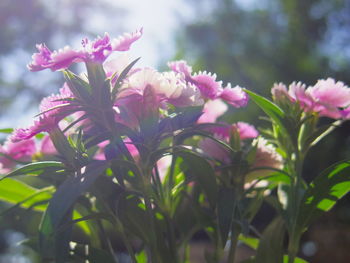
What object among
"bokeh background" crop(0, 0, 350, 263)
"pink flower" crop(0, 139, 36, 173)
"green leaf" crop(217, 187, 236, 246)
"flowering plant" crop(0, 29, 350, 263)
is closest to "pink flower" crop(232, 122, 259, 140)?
"flowering plant" crop(0, 29, 350, 263)

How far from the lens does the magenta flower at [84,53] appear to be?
0.51 m

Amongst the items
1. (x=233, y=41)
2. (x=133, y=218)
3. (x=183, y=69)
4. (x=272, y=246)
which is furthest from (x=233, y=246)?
(x=233, y=41)

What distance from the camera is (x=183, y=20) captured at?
8.23m

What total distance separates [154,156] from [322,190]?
10.5 inches

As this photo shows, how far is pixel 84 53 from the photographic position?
516mm

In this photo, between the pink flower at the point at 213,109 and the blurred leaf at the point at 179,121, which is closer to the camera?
the blurred leaf at the point at 179,121

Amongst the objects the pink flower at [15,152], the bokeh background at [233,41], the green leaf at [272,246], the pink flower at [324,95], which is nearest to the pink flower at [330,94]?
the pink flower at [324,95]

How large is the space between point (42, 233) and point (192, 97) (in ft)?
0.76

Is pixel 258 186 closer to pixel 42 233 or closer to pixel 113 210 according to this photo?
pixel 113 210

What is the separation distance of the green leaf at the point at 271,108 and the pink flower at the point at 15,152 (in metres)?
0.36

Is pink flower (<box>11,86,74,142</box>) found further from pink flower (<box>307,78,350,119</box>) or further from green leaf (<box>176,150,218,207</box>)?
pink flower (<box>307,78,350,119</box>)

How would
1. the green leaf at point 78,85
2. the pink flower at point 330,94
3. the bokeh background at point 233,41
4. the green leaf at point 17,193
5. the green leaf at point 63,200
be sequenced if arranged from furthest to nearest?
the bokeh background at point 233,41, the green leaf at point 17,193, the pink flower at point 330,94, the green leaf at point 78,85, the green leaf at point 63,200

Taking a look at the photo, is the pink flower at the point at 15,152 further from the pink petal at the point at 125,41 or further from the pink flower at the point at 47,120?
the pink petal at the point at 125,41

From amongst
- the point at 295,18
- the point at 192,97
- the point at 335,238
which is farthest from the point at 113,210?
the point at 295,18
